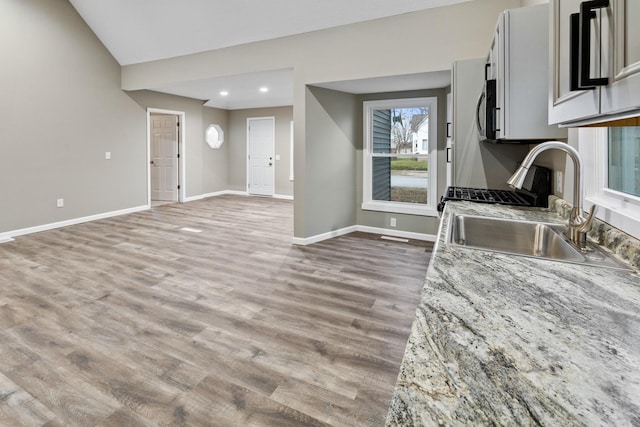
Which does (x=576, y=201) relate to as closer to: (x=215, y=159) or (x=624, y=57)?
(x=624, y=57)

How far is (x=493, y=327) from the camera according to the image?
76 cm

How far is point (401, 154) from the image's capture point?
548cm

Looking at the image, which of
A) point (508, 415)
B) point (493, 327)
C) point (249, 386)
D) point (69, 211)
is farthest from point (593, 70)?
point (69, 211)

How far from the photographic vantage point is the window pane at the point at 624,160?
58.8 inches

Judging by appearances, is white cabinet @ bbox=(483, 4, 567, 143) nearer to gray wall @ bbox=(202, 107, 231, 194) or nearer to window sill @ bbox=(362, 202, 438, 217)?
window sill @ bbox=(362, 202, 438, 217)

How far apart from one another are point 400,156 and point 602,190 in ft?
12.5

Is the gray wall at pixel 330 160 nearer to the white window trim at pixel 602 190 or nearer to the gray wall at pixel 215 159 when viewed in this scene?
the white window trim at pixel 602 190

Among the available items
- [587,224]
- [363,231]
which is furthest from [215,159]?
[587,224]

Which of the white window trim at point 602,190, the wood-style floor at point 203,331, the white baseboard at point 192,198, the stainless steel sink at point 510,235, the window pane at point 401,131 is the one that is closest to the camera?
the white window trim at point 602,190

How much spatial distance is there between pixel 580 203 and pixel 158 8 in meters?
5.52

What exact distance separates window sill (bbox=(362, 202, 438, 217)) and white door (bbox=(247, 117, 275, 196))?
4577 mm

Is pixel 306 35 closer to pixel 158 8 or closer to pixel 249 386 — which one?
pixel 158 8

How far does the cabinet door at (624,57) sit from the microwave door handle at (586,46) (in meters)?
0.03

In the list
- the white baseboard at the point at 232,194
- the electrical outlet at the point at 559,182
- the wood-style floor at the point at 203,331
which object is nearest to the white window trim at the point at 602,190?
the electrical outlet at the point at 559,182
